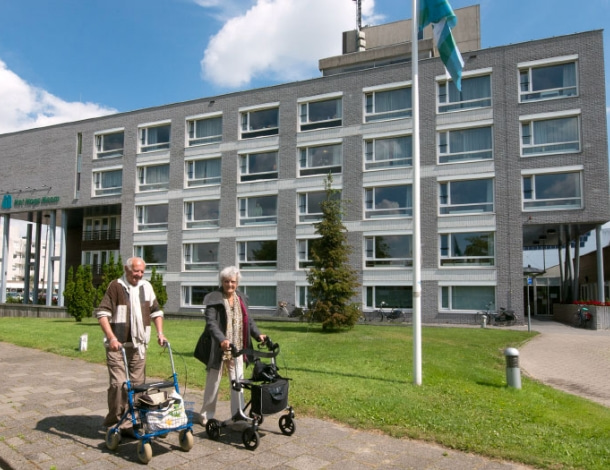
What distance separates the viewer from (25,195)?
39750mm

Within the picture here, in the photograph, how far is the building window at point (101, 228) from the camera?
3941 centimetres

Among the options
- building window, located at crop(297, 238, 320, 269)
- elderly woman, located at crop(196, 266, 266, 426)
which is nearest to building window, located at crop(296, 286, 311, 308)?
building window, located at crop(297, 238, 320, 269)

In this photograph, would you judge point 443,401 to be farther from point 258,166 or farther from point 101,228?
point 101,228

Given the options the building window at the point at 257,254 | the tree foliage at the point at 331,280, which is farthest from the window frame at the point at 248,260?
the tree foliage at the point at 331,280

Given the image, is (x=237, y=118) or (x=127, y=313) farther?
(x=237, y=118)

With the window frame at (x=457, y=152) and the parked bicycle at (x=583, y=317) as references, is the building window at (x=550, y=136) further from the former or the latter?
the parked bicycle at (x=583, y=317)

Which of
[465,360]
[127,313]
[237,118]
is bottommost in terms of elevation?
[465,360]

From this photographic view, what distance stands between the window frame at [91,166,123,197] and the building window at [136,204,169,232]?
8.63ft

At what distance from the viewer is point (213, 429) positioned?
5.26 meters

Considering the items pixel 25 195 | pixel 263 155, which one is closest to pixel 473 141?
pixel 263 155

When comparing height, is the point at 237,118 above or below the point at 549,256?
above

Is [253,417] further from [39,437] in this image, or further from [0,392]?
[0,392]

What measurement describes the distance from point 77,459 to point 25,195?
4061 cm

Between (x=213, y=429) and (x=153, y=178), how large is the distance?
3216 cm
